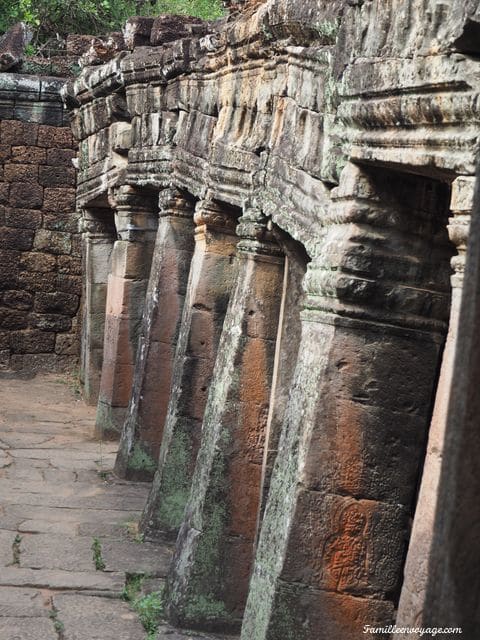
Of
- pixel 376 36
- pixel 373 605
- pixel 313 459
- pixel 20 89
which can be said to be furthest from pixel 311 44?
pixel 20 89

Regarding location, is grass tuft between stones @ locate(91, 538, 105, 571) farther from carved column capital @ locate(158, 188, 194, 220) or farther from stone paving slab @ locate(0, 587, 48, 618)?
carved column capital @ locate(158, 188, 194, 220)

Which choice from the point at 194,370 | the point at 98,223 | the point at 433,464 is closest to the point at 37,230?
the point at 98,223

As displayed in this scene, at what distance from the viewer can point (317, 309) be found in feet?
17.4

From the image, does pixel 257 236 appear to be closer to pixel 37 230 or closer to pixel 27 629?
pixel 27 629

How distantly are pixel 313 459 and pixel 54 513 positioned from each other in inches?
174

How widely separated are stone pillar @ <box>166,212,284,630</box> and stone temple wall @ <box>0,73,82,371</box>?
885 cm

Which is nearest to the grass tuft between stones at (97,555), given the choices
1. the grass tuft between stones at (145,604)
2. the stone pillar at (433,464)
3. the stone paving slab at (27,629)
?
the grass tuft between stones at (145,604)

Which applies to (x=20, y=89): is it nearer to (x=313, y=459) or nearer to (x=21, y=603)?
(x=21, y=603)

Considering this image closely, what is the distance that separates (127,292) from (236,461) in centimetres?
496

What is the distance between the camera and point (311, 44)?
6.35 m

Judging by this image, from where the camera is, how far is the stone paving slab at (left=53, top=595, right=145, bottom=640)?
21.8 feet

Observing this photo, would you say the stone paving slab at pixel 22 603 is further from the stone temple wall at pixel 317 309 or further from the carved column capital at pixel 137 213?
the carved column capital at pixel 137 213

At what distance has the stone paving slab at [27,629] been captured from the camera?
6.49m

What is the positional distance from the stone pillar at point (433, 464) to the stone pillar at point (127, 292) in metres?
7.55
